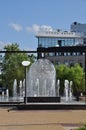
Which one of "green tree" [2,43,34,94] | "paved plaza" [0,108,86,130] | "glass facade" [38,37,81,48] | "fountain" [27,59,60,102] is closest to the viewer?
"paved plaza" [0,108,86,130]

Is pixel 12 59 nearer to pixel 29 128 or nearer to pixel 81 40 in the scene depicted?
pixel 29 128

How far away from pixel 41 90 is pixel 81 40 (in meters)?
91.9

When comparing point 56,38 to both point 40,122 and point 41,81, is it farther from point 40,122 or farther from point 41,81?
point 40,122

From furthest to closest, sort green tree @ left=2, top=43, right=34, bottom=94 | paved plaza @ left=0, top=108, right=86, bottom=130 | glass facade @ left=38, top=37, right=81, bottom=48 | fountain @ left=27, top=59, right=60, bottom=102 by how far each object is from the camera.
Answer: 1. glass facade @ left=38, top=37, right=81, bottom=48
2. green tree @ left=2, top=43, right=34, bottom=94
3. fountain @ left=27, top=59, right=60, bottom=102
4. paved plaza @ left=0, top=108, right=86, bottom=130

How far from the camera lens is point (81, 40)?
140m

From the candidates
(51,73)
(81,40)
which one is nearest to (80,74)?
(51,73)

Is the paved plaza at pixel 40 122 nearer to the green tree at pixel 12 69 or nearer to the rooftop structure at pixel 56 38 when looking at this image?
the green tree at pixel 12 69

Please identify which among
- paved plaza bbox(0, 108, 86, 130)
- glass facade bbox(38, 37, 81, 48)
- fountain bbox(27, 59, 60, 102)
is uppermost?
glass facade bbox(38, 37, 81, 48)

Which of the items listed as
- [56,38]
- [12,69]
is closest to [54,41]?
[56,38]

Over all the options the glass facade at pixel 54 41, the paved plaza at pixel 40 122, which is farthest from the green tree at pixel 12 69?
the glass facade at pixel 54 41

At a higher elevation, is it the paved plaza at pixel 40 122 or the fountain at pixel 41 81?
the fountain at pixel 41 81

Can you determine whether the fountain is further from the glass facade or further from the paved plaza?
the glass facade

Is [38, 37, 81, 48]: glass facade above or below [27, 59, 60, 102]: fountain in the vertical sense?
above

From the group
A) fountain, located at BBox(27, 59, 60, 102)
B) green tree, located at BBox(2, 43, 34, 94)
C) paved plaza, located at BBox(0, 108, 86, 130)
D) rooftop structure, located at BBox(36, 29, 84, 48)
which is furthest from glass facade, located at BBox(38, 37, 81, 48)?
paved plaza, located at BBox(0, 108, 86, 130)
